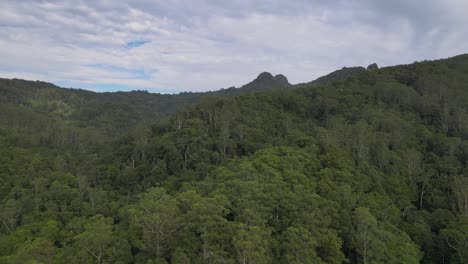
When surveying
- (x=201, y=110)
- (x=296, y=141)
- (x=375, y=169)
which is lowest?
(x=375, y=169)

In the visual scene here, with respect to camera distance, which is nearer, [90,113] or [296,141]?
[296,141]

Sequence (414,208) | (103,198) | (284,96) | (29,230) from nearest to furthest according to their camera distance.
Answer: (29,230) < (414,208) < (103,198) < (284,96)

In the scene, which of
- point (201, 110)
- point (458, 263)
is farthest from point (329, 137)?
point (201, 110)

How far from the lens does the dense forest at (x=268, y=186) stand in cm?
2239

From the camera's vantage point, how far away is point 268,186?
28500mm

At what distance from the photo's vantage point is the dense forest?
22.4 m

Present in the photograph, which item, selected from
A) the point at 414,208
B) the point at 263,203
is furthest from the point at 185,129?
the point at 414,208

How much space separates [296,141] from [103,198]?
29792mm

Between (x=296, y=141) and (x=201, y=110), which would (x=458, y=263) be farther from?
(x=201, y=110)

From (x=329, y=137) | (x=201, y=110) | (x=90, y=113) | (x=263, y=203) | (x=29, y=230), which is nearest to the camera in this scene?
(x=263, y=203)

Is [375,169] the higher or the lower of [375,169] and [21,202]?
the higher

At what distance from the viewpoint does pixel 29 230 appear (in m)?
33.8

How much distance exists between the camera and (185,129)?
5453 cm

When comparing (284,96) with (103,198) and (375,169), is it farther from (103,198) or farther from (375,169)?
(103,198)
